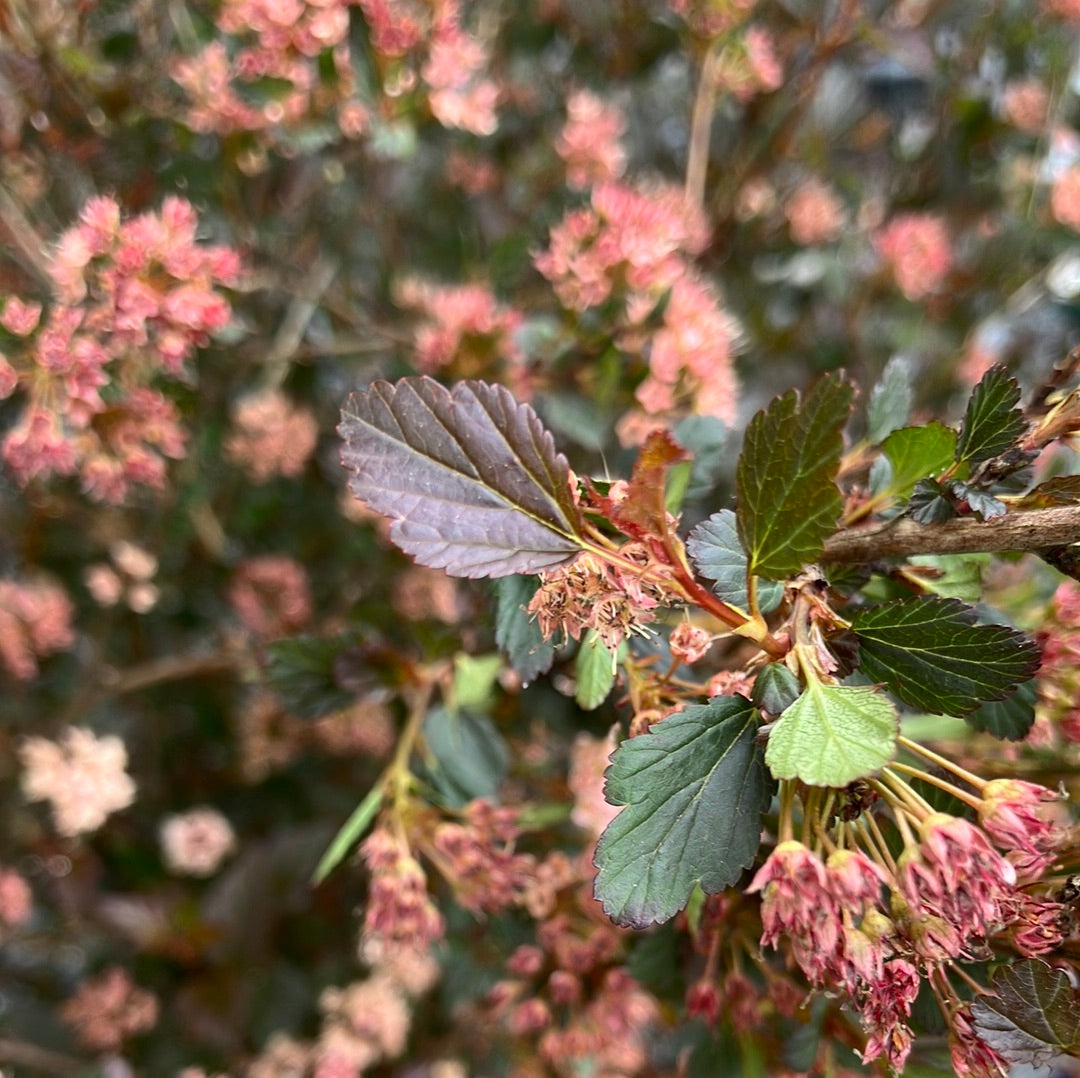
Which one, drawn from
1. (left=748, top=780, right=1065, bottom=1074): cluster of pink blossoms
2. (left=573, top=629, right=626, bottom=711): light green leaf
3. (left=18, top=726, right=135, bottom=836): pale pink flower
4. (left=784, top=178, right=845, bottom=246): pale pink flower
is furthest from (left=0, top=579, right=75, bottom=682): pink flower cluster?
(left=784, top=178, right=845, bottom=246): pale pink flower

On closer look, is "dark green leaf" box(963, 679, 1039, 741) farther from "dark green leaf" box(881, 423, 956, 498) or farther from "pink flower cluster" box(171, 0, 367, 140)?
"pink flower cluster" box(171, 0, 367, 140)

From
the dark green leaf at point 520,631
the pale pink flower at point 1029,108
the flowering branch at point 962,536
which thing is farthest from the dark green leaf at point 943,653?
the pale pink flower at point 1029,108

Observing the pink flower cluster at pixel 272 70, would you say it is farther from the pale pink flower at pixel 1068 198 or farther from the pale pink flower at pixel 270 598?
the pale pink flower at pixel 1068 198

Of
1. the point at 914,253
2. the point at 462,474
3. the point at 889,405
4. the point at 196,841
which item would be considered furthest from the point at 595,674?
the point at 914,253

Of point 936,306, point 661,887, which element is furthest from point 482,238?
point 661,887

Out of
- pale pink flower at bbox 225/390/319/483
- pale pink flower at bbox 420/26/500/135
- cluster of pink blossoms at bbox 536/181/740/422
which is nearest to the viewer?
cluster of pink blossoms at bbox 536/181/740/422

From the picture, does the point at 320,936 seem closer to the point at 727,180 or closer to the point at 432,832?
the point at 432,832

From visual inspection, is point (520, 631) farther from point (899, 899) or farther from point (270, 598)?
point (270, 598)
